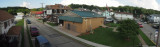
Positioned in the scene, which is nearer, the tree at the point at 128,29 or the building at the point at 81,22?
the tree at the point at 128,29

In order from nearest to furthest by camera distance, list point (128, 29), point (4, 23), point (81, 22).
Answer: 1. point (4, 23)
2. point (128, 29)
3. point (81, 22)

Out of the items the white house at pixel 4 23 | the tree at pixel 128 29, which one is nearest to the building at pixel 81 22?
the tree at pixel 128 29

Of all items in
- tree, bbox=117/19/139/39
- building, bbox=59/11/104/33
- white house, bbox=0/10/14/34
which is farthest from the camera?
building, bbox=59/11/104/33

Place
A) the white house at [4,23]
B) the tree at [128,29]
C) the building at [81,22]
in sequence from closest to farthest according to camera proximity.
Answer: the white house at [4,23], the tree at [128,29], the building at [81,22]

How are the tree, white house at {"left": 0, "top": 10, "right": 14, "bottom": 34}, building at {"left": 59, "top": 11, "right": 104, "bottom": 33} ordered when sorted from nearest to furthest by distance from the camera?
white house at {"left": 0, "top": 10, "right": 14, "bottom": 34} < the tree < building at {"left": 59, "top": 11, "right": 104, "bottom": 33}

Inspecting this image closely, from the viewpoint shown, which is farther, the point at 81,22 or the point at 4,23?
the point at 81,22

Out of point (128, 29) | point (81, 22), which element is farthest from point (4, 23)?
point (128, 29)

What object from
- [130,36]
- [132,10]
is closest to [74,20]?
[130,36]

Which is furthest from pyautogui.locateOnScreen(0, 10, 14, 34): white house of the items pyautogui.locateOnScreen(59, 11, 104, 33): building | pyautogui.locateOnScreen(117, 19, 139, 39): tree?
pyautogui.locateOnScreen(117, 19, 139, 39): tree

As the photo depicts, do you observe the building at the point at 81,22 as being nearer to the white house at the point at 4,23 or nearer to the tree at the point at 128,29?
the tree at the point at 128,29

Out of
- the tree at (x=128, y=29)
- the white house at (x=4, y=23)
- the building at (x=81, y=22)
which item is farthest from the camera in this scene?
the building at (x=81, y=22)

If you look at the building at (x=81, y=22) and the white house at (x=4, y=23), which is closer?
the white house at (x=4, y=23)

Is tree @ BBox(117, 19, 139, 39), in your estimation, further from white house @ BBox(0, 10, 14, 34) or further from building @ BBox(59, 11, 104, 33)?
white house @ BBox(0, 10, 14, 34)

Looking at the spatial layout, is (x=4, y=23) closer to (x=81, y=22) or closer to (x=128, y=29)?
(x=81, y=22)
